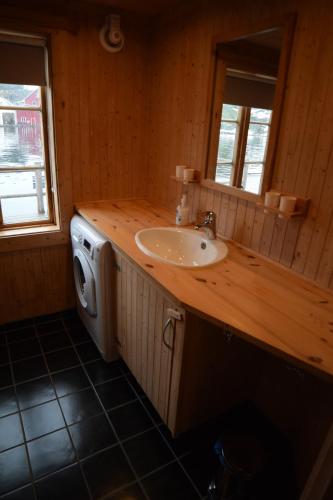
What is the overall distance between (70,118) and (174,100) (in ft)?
2.47

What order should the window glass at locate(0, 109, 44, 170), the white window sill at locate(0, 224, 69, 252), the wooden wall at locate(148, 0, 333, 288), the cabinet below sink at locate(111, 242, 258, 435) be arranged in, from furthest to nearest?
the white window sill at locate(0, 224, 69, 252), the window glass at locate(0, 109, 44, 170), the cabinet below sink at locate(111, 242, 258, 435), the wooden wall at locate(148, 0, 333, 288)

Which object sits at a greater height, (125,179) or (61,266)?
(125,179)

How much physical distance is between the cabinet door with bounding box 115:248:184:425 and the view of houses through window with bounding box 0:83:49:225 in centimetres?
105

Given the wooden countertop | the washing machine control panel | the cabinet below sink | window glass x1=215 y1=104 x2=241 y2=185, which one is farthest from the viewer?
the washing machine control panel

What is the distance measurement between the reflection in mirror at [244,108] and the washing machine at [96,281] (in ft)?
2.74

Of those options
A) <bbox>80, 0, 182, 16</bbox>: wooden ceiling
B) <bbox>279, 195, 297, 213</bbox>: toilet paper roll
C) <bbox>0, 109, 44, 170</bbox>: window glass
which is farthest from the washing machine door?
<bbox>80, 0, 182, 16</bbox>: wooden ceiling

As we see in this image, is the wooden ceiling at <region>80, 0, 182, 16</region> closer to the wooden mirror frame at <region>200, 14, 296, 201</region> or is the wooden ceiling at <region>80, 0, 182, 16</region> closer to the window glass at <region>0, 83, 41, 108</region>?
the wooden mirror frame at <region>200, 14, 296, 201</region>

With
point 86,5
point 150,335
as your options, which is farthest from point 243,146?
point 86,5

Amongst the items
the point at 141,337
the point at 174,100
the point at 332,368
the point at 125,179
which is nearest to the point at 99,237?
the point at 141,337

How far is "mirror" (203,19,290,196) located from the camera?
154cm

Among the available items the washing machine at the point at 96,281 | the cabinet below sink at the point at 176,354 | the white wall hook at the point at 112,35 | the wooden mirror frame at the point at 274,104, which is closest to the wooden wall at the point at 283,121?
the wooden mirror frame at the point at 274,104

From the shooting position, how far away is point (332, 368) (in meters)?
1.04

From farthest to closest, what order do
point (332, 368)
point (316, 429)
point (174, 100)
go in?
point (174, 100) → point (316, 429) → point (332, 368)

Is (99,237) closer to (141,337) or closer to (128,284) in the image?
(128,284)
